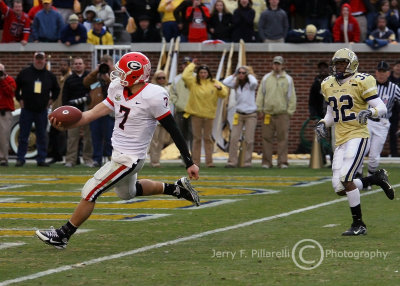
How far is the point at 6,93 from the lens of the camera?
19781mm

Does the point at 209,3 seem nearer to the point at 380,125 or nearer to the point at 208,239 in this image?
Result: the point at 380,125

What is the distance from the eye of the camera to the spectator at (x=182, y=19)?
23094 mm

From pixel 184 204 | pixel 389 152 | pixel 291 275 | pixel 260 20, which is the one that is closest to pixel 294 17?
pixel 260 20

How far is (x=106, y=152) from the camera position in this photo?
67.8 feet

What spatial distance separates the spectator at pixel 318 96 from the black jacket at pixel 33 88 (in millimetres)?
4480

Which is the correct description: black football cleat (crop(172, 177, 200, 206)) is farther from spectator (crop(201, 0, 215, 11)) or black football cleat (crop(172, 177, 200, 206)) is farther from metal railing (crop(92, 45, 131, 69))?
spectator (crop(201, 0, 215, 11))

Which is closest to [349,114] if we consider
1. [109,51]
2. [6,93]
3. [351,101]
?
[351,101]

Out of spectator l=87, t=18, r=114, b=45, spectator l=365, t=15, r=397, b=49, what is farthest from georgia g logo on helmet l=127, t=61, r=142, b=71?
spectator l=87, t=18, r=114, b=45

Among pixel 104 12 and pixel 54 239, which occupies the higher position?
pixel 104 12

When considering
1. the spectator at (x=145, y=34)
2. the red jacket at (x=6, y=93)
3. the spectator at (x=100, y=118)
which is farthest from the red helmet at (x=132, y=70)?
the spectator at (x=145, y=34)

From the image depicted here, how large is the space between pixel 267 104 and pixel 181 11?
4491 millimetres

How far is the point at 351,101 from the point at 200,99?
349 inches

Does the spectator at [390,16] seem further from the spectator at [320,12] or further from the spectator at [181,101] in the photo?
the spectator at [181,101]

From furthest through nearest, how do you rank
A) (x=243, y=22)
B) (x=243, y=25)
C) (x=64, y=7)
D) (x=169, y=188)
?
(x=64, y=7) < (x=243, y=25) < (x=243, y=22) < (x=169, y=188)
